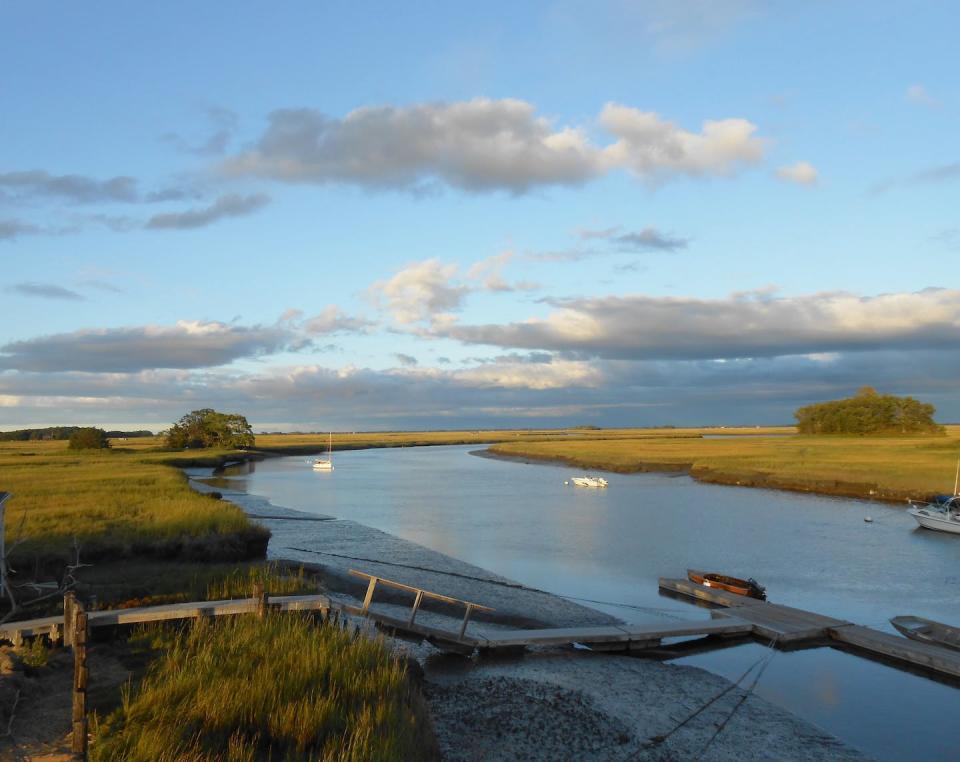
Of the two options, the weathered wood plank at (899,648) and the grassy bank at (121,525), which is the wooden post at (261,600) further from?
the weathered wood plank at (899,648)

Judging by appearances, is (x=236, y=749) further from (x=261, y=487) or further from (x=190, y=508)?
(x=261, y=487)

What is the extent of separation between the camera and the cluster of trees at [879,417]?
15125cm

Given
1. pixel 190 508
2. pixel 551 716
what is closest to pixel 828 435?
pixel 190 508

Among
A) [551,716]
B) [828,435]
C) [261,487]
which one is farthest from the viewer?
[828,435]

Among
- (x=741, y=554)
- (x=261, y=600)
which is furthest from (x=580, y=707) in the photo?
(x=741, y=554)

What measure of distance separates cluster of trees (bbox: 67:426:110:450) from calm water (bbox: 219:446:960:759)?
46729mm

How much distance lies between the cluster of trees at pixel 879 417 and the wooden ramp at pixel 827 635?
145226mm

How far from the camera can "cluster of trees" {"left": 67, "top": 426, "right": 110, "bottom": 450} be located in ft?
341

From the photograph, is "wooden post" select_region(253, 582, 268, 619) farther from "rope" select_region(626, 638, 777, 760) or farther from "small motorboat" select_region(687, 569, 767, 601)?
"small motorboat" select_region(687, 569, 767, 601)

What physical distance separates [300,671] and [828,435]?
529 ft

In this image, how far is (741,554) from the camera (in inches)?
1366

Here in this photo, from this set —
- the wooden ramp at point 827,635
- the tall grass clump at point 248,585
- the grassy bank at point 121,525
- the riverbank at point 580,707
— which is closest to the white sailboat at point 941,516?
the wooden ramp at point 827,635

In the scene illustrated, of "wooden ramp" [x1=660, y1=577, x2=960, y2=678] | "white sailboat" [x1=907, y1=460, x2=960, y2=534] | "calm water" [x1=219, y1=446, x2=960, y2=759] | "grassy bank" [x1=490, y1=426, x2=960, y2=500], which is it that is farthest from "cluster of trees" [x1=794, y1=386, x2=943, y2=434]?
"wooden ramp" [x1=660, y1=577, x2=960, y2=678]

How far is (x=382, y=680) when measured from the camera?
12.1 metres
